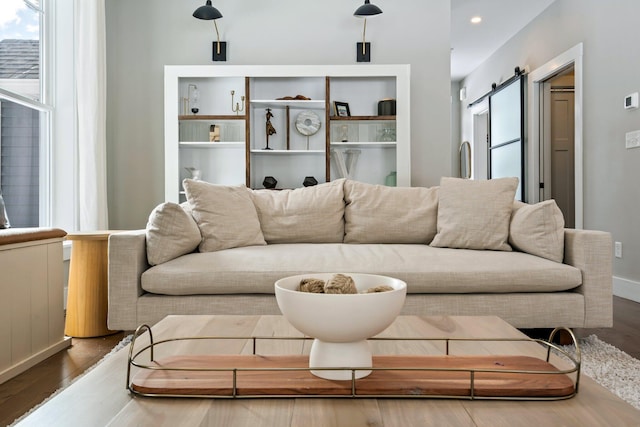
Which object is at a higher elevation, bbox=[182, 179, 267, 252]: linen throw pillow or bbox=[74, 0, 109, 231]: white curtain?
bbox=[74, 0, 109, 231]: white curtain

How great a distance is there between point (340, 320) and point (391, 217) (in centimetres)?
214

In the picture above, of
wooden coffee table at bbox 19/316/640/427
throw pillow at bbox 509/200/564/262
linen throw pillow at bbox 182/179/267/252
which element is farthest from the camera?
linen throw pillow at bbox 182/179/267/252

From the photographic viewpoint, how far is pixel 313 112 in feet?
13.7

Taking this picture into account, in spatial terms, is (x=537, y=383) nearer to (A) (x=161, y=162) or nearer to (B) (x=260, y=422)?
(B) (x=260, y=422)

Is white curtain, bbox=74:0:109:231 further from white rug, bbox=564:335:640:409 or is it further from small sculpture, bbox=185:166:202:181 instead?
white rug, bbox=564:335:640:409

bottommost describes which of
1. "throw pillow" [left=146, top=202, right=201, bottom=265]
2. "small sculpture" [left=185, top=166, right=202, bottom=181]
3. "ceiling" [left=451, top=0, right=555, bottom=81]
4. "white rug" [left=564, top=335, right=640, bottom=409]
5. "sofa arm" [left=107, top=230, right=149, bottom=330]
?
"white rug" [left=564, top=335, right=640, bottom=409]

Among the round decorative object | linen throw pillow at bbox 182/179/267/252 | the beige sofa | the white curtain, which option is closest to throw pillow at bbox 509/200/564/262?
the beige sofa

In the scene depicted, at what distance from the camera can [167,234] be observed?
2369 mm

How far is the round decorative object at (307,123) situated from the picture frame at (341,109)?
7.0 inches

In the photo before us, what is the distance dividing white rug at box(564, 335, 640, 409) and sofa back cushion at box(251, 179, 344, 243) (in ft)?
4.68

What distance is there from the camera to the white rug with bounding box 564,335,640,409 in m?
1.75

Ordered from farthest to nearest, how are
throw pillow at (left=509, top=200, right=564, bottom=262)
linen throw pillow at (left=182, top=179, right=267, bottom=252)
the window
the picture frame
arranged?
the picture frame → the window → linen throw pillow at (left=182, top=179, right=267, bottom=252) → throw pillow at (left=509, top=200, right=564, bottom=262)

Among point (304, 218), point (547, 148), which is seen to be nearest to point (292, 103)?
point (304, 218)

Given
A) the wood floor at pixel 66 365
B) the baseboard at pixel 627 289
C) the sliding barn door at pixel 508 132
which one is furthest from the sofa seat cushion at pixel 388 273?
the sliding barn door at pixel 508 132
